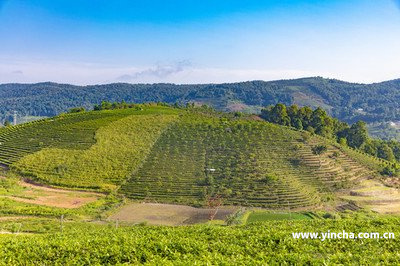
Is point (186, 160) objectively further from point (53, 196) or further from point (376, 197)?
point (376, 197)

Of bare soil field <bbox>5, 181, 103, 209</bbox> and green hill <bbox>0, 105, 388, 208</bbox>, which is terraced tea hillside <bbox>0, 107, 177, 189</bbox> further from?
bare soil field <bbox>5, 181, 103, 209</bbox>

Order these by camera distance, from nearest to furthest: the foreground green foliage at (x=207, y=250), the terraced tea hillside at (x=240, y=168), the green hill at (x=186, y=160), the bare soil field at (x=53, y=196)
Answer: the foreground green foliage at (x=207, y=250) → the bare soil field at (x=53, y=196) → the terraced tea hillside at (x=240, y=168) → the green hill at (x=186, y=160)

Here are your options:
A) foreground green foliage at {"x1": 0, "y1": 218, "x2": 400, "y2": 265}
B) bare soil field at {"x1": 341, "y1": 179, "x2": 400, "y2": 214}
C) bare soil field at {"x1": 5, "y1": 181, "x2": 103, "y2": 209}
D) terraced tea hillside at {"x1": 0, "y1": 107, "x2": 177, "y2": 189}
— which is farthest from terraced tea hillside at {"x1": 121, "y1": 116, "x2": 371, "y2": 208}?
foreground green foliage at {"x1": 0, "y1": 218, "x2": 400, "y2": 265}

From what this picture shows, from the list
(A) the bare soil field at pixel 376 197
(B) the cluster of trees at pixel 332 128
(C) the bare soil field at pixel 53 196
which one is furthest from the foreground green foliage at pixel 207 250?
(B) the cluster of trees at pixel 332 128

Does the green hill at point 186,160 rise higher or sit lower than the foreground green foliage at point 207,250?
lower

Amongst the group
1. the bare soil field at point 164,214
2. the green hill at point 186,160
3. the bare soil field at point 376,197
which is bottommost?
the bare soil field at point 376,197

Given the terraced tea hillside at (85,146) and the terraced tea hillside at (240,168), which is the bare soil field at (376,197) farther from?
the terraced tea hillside at (85,146)
